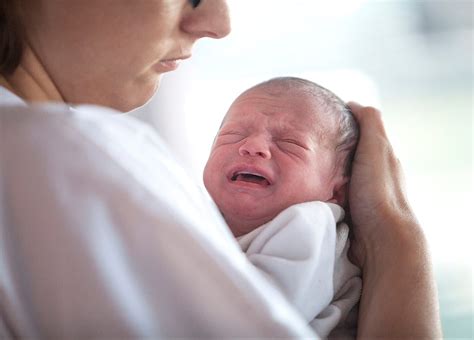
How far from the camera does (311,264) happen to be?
3.42 feet

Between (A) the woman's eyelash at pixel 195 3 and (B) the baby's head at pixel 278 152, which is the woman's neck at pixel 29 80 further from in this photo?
(B) the baby's head at pixel 278 152

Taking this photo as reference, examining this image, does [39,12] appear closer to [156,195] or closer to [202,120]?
[156,195]

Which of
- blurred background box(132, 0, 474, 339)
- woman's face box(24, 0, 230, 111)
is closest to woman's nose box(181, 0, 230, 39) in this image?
woman's face box(24, 0, 230, 111)

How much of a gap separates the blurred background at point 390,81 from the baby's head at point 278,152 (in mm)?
1420

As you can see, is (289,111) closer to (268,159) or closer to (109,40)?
(268,159)

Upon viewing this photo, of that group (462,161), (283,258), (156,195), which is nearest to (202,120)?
(462,161)

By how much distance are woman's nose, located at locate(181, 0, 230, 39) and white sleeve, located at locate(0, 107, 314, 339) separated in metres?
0.43

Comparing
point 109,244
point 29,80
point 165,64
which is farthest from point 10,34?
point 109,244

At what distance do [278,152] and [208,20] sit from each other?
0.32 metres

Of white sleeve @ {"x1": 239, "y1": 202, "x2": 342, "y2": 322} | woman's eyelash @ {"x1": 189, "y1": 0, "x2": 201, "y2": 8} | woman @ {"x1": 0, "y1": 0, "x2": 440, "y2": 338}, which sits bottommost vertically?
white sleeve @ {"x1": 239, "y1": 202, "x2": 342, "y2": 322}

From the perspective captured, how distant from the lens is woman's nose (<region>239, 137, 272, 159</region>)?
1276 millimetres

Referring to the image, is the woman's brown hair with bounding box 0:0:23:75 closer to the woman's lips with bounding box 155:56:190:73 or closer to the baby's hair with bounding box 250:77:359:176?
the woman's lips with bounding box 155:56:190:73

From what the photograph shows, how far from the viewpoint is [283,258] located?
1.08m

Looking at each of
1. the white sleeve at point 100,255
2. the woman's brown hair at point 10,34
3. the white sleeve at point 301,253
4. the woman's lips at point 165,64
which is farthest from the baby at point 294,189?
the woman's brown hair at point 10,34
